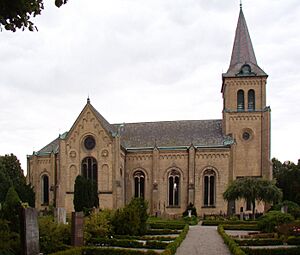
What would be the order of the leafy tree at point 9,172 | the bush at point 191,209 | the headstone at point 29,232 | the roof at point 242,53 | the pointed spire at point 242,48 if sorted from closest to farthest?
the headstone at point 29,232, the bush at point 191,209, the roof at point 242,53, the pointed spire at point 242,48, the leafy tree at point 9,172

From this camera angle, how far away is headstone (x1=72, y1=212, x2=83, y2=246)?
71.2ft

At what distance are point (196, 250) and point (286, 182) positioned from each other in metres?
51.2

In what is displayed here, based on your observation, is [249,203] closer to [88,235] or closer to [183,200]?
[183,200]

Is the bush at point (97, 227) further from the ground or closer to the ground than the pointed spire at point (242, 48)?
closer to the ground

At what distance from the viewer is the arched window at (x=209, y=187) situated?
187ft

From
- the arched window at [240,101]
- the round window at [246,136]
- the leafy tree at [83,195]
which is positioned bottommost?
the leafy tree at [83,195]

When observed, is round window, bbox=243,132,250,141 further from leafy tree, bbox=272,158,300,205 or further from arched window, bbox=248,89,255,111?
leafy tree, bbox=272,158,300,205

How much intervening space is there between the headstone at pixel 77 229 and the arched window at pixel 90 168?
33.8 m

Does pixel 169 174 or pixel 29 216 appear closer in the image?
pixel 29 216

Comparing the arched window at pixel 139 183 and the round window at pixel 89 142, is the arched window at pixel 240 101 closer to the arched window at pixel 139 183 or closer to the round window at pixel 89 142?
the arched window at pixel 139 183

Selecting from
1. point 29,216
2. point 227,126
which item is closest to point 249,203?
point 227,126

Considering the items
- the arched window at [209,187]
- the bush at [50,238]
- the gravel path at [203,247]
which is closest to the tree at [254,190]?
the arched window at [209,187]

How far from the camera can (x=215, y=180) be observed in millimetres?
56969

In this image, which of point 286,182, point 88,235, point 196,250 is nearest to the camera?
point 196,250
